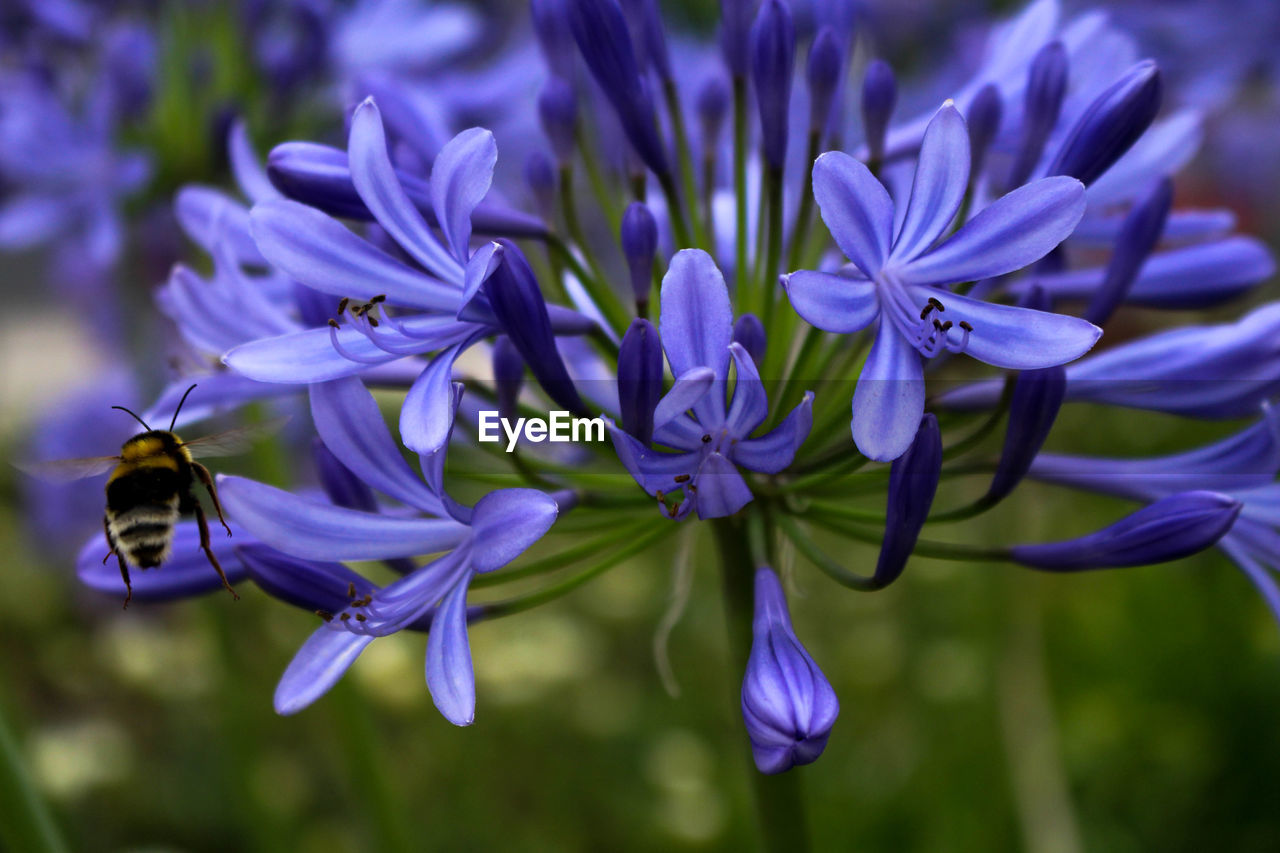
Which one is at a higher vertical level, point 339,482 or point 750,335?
point 750,335

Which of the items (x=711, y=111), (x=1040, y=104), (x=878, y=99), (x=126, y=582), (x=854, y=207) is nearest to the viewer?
(x=854, y=207)

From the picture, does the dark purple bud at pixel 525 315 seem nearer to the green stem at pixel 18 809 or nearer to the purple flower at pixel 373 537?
the purple flower at pixel 373 537

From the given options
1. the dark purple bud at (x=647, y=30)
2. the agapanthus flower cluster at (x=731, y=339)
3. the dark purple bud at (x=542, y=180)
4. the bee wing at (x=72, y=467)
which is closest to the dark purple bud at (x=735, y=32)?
the agapanthus flower cluster at (x=731, y=339)

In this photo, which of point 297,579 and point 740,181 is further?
point 740,181

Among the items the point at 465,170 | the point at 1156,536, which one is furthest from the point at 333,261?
the point at 1156,536

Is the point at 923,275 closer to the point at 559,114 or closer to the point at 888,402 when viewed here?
the point at 888,402

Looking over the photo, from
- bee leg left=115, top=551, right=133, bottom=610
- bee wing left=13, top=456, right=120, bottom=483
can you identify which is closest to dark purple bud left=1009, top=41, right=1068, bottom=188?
bee leg left=115, top=551, right=133, bottom=610

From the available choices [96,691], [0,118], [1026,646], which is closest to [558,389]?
[1026,646]

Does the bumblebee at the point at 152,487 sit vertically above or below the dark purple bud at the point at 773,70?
below
